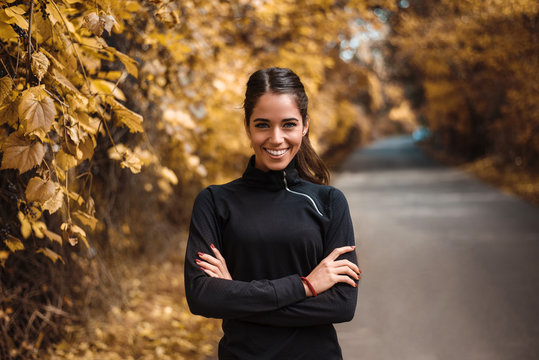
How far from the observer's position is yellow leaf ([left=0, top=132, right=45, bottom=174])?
179 centimetres

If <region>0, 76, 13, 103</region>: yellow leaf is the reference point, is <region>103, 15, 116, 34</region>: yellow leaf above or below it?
above

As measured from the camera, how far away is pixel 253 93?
6.50 feet

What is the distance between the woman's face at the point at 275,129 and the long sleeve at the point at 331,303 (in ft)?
0.93

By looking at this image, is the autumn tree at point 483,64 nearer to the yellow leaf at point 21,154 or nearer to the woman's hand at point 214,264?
the woman's hand at point 214,264

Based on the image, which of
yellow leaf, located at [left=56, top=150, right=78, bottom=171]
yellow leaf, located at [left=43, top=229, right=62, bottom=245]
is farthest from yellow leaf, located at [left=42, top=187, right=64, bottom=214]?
yellow leaf, located at [left=43, top=229, right=62, bottom=245]

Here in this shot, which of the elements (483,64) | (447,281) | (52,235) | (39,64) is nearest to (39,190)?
(39,64)

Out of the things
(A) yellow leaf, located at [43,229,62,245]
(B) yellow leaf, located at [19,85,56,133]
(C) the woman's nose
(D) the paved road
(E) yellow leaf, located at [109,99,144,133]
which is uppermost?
(E) yellow leaf, located at [109,99,144,133]

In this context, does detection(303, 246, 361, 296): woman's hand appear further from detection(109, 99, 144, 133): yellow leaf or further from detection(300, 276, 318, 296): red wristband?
detection(109, 99, 144, 133): yellow leaf

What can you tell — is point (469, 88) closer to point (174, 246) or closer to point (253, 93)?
point (174, 246)

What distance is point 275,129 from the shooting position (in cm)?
196

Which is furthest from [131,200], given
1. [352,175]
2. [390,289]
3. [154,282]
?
[352,175]

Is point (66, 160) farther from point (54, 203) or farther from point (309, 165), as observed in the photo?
point (309, 165)

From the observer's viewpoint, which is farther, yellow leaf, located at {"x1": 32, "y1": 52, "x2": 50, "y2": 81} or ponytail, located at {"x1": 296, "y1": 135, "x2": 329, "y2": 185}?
ponytail, located at {"x1": 296, "y1": 135, "x2": 329, "y2": 185}

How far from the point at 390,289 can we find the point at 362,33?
14.5ft
